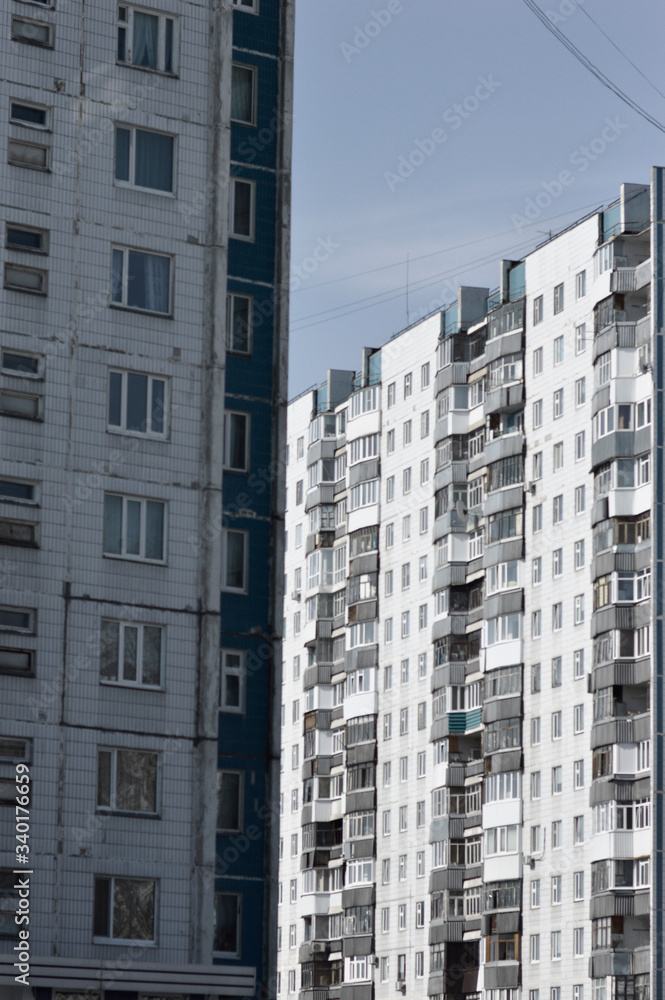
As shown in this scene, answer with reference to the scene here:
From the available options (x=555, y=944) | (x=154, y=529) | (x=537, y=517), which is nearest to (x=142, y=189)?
(x=154, y=529)

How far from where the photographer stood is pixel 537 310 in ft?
327

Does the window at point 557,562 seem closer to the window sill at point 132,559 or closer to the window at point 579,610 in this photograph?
the window at point 579,610

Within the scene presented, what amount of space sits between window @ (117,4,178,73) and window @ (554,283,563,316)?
45434mm

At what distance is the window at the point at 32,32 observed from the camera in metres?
52.0

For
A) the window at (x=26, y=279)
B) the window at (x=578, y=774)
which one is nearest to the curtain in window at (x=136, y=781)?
the window at (x=26, y=279)

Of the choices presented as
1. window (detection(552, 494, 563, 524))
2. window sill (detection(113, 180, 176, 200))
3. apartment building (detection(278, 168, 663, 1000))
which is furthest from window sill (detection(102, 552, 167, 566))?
window (detection(552, 494, 563, 524))

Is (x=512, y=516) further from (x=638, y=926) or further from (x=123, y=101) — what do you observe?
(x=123, y=101)

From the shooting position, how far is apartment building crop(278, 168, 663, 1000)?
88500 millimetres

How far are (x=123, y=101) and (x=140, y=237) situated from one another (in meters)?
3.71

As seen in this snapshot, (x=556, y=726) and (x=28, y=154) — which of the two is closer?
(x=28, y=154)

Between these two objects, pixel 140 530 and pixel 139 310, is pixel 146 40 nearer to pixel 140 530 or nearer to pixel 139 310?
pixel 139 310

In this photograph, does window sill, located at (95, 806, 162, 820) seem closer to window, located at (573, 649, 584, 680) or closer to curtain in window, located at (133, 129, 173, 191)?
curtain in window, located at (133, 129, 173, 191)

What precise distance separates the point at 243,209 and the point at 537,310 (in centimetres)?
4530

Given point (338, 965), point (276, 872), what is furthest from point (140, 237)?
point (338, 965)
